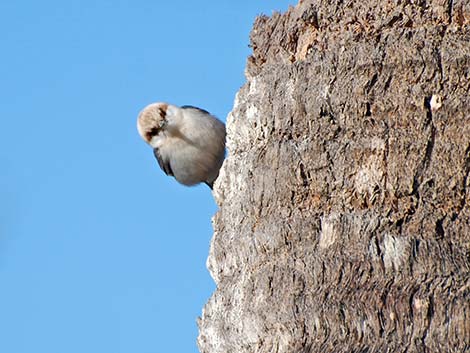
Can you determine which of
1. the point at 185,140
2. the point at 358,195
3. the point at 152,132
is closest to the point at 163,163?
Answer: the point at 152,132

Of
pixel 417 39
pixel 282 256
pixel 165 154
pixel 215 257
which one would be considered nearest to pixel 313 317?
pixel 282 256

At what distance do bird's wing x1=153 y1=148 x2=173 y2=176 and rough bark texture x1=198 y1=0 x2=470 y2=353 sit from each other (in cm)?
497

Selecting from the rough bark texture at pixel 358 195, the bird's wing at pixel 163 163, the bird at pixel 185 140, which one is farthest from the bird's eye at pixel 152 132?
the rough bark texture at pixel 358 195

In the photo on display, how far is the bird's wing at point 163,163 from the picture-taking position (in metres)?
11.5

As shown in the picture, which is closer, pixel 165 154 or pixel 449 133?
pixel 449 133

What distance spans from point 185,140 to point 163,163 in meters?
0.45

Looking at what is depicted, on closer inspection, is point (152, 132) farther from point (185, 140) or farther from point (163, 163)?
point (185, 140)

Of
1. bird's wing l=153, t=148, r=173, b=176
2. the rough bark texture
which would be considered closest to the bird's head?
bird's wing l=153, t=148, r=173, b=176

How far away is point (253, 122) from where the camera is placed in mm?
6625

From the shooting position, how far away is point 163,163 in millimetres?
11578

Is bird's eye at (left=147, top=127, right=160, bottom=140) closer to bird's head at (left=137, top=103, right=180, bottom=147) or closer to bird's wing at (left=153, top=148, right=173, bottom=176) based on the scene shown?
bird's head at (left=137, top=103, right=180, bottom=147)

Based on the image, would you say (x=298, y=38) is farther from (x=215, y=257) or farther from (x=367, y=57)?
(x=215, y=257)

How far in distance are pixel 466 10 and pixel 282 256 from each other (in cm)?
167

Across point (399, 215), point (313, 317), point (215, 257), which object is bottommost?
point (313, 317)
